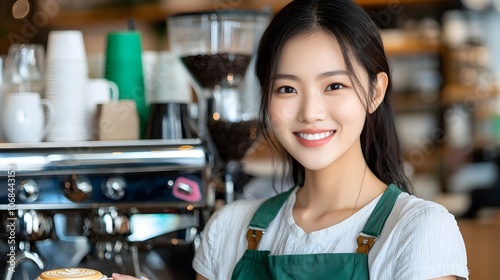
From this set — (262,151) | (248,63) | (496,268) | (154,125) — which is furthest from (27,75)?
(496,268)

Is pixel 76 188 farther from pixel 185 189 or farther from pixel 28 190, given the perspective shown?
pixel 185 189

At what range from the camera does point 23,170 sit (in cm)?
162

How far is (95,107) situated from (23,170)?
0.98 feet

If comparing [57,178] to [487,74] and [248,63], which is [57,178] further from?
[487,74]

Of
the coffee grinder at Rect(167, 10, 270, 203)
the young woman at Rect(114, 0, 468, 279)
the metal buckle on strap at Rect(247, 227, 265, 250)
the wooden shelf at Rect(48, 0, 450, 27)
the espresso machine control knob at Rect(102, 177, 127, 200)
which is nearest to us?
the young woman at Rect(114, 0, 468, 279)

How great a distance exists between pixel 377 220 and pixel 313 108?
8.4 inches

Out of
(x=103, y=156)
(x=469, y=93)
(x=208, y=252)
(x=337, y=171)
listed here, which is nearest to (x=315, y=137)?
(x=337, y=171)

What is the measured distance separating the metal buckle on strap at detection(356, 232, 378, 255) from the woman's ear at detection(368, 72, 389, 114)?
21 centimetres

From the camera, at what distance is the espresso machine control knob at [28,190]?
5.35 feet

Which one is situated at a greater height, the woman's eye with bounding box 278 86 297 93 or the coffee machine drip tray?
the woman's eye with bounding box 278 86 297 93

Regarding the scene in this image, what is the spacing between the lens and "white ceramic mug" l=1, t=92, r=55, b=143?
1745 mm

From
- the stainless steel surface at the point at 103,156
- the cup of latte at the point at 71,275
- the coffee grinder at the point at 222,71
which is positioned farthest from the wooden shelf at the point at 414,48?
the cup of latte at the point at 71,275

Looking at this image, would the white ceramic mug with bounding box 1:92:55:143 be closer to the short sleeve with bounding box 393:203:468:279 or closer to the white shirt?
Answer: the white shirt

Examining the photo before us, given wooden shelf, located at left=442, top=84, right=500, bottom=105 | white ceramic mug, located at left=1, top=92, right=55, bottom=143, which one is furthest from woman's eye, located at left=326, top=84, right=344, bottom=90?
wooden shelf, located at left=442, top=84, right=500, bottom=105
